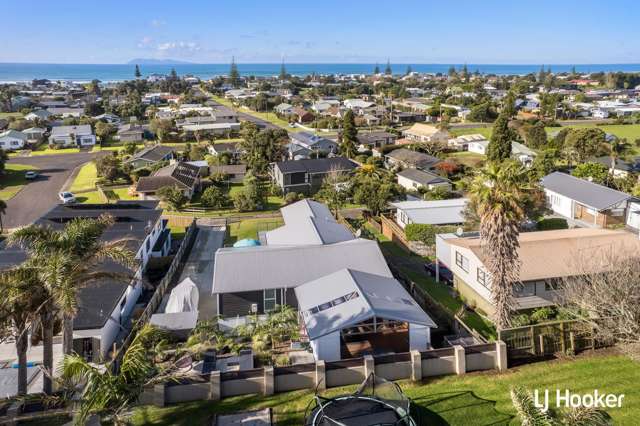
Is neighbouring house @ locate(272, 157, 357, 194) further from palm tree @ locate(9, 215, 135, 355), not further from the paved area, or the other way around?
palm tree @ locate(9, 215, 135, 355)

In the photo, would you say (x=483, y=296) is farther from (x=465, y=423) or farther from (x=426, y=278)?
(x=465, y=423)

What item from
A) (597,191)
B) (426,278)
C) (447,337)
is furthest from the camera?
(597,191)

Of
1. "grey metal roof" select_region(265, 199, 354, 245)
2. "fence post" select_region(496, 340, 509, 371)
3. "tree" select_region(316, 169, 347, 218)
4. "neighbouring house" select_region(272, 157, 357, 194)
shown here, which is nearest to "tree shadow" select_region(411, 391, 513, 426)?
"fence post" select_region(496, 340, 509, 371)

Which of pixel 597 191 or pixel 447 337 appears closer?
pixel 447 337

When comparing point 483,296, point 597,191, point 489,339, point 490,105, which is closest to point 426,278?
point 483,296

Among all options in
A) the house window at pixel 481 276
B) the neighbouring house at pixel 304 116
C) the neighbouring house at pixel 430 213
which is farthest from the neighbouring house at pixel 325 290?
the neighbouring house at pixel 304 116

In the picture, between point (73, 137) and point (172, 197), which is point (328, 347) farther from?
point (73, 137)

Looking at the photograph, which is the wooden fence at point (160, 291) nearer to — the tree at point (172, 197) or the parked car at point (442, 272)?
the tree at point (172, 197)
